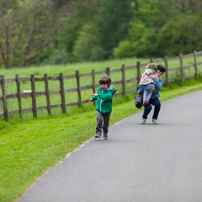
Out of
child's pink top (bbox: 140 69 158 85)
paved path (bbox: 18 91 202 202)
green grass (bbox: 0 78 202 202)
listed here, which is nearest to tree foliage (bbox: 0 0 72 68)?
green grass (bbox: 0 78 202 202)

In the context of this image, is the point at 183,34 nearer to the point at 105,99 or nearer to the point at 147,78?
the point at 147,78

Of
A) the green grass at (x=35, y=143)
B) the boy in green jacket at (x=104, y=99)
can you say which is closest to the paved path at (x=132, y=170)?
the green grass at (x=35, y=143)

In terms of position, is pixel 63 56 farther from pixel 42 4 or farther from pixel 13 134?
pixel 13 134

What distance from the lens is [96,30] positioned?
77.9m

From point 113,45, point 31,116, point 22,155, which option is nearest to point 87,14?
point 113,45

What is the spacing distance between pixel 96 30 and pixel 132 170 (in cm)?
7143

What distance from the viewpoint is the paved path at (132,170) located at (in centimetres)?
626

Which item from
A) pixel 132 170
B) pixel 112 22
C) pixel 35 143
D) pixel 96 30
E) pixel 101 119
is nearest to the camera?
pixel 132 170

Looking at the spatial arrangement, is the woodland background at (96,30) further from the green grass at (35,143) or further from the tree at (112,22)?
the green grass at (35,143)

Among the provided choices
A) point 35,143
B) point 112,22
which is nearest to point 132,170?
point 35,143

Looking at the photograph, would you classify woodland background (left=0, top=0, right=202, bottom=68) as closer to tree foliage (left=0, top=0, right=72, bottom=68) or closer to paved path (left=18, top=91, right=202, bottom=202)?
tree foliage (left=0, top=0, right=72, bottom=68)

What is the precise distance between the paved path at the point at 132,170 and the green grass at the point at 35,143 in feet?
0.81

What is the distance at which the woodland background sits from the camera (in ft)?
180

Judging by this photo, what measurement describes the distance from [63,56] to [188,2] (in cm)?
2020
